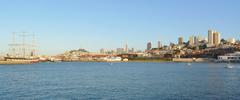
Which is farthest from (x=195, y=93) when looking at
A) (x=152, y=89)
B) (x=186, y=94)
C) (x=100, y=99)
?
(x=100, y=99)

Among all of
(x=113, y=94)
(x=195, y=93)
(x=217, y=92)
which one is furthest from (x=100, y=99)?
(x=217, y=92)

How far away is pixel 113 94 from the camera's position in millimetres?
40625

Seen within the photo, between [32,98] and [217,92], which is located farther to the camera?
[217,92]

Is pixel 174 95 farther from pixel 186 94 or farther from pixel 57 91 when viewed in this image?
pixel 57 91

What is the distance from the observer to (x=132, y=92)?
42062mm

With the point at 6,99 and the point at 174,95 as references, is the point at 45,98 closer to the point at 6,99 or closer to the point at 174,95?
the point at 6,99

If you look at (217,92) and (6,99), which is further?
(217,92)

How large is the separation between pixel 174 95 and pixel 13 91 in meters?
16.5

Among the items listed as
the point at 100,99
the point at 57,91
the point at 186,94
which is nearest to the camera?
the point at 100,99

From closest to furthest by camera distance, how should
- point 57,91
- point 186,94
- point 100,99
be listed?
point 100,99, point 186,94, point 57,91

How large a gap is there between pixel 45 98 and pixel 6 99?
3.33 m

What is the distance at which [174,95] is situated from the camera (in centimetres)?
3925

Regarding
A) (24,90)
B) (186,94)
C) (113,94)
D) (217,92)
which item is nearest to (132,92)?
(113,94)

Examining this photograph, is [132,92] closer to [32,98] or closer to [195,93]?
[195,93]
